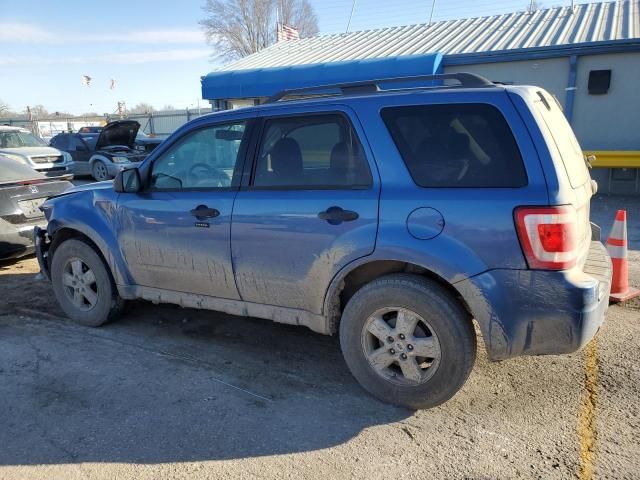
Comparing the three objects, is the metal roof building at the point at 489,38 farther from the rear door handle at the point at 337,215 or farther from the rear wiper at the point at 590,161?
the rear door handle at the point at 337,215

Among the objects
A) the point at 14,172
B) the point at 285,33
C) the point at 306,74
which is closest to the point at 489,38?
the point at 306,74

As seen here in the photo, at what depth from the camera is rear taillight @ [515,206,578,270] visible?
255cm

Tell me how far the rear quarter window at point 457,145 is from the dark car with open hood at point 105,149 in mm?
13302

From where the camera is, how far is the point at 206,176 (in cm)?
376

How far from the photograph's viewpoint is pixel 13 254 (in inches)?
239

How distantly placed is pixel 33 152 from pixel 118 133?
2744mm

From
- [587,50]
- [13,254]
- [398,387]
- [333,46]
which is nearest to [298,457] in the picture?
[398,387]

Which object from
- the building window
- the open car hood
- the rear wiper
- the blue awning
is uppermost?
the blue awning

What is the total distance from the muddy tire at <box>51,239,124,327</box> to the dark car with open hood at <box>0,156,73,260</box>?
1.84m

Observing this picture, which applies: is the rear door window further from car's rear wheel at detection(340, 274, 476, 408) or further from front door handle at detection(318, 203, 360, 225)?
car's rear wheel at detection(340, 274, 476, 408)

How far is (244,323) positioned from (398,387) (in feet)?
6.08

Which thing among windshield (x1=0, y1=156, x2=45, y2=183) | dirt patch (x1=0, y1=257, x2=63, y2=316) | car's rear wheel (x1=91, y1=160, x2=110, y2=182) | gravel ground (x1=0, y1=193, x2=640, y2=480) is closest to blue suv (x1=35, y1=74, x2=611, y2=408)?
gravel ground (x1=0, y1=193, x2=640, y2=480)

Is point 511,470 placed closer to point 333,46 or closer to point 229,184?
point 229,184

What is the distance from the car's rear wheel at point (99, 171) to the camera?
1499 centimetres
